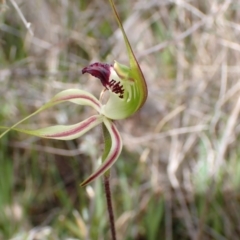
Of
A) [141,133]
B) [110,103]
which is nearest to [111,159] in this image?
[110,103]

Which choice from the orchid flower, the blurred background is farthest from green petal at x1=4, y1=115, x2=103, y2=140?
the blurred background

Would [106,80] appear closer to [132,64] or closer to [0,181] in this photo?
[132,64]

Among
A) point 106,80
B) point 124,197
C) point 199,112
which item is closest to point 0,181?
point 124,197

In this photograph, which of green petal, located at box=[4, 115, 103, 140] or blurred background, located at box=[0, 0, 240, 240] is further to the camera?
blurred background, located at box=[0, 0, 240, 240]

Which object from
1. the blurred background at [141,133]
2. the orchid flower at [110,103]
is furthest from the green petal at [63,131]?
the blurred background at [141,133]

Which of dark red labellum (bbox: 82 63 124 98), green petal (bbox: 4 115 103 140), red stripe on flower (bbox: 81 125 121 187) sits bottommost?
red stripe on flower (bbox: 81 125 121 187)

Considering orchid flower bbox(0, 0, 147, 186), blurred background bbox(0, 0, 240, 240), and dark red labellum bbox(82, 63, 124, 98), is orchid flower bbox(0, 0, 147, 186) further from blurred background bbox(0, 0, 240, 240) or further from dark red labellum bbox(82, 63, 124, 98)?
blurred background bbox(0, 0, 240, 240)

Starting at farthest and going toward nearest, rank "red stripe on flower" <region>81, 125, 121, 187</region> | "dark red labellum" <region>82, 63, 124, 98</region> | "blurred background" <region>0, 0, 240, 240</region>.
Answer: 1. "blurred background" <region>0, 0, 240, 240</region>
2. "dark red labellum" <region>82, 63, 124, 98</region>
3. "red stripe on flower" <region>81, 125, 121, 187</region>

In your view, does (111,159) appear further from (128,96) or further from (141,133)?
(141,133)
